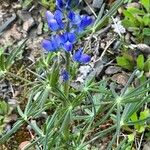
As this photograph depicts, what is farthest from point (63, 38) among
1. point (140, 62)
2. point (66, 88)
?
point (140, 62)

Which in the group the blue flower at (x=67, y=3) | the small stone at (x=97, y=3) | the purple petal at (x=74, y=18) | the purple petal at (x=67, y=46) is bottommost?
the small stone at (x=97, y=3)

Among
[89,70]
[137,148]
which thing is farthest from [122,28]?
[137,148]

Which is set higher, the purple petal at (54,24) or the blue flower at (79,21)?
the purple petal at (54,24)

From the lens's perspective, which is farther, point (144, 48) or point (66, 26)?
point (144, 48)

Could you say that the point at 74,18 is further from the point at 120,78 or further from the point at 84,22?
the point at 120,78

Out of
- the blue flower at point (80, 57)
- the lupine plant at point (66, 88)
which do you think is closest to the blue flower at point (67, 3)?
the lupine plant at point (66, 88)

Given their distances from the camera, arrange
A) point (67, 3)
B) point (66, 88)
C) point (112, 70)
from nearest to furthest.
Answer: point (67, 3) < point (66, 88) < point (112, 70)

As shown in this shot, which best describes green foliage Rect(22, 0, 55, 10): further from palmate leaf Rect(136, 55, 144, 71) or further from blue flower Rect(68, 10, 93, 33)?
blue flower Rect(68, 10, 93, 33)

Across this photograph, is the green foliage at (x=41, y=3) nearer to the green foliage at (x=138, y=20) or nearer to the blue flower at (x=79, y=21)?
the green foliage at (x=138, y=20)
